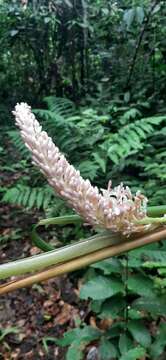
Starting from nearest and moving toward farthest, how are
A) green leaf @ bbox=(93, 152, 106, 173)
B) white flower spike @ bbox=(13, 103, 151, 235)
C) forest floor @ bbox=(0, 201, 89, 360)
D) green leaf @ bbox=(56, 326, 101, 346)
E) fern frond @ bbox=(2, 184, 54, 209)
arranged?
white flower spike @ bbox=(13, 103, 151, 235), green leaf @ bbox=(56, 326, 101, 346), forest floor @ bbox=(0, 201, 89, 360), green leaf @ bbox=(93, 152, 106, 173), fern frond @ bbox=(2, 184, 54, 209)

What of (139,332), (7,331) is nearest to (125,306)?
(139,332)

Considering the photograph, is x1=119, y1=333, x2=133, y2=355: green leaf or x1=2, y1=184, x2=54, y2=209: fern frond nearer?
x1=119, y1=333, x2=133, y2=355: green leaf

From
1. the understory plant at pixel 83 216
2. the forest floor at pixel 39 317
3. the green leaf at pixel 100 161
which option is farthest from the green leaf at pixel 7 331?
the understory plant at pixel 83 216

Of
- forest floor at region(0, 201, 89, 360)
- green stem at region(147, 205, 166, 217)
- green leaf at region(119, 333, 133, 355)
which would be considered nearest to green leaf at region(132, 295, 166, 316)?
green leaf at region(119, 333, 133, 355)

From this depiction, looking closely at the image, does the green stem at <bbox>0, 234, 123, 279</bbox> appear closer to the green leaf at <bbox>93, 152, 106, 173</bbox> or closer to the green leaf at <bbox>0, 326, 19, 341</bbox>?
the green leaf at <bbox>0, 326, 19, 341</bbox>

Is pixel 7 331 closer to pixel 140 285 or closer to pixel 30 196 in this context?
pixel 30 196

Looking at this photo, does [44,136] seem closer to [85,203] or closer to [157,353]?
[85,203]

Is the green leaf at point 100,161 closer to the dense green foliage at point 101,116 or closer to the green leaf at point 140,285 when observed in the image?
the dense green foliage at point 101,116

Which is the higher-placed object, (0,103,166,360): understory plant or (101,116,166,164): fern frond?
(0,103,166,360): understory plant
